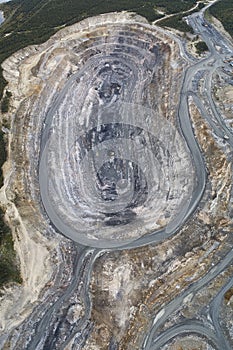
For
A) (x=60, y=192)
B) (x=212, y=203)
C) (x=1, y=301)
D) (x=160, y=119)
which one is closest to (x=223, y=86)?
(x=160, y=119)

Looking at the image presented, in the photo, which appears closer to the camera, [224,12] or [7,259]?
[7,259]

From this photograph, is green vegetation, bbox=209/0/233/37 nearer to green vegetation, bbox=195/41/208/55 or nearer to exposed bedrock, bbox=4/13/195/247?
green vegetation, bbox=195/41/208/55

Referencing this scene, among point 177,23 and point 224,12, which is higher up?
point 224,12

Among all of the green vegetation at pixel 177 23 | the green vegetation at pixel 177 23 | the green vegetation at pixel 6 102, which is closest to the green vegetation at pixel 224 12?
the green vegetation at pixel 177 23

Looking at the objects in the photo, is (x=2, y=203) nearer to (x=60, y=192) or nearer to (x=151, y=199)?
(x=60, y=192)

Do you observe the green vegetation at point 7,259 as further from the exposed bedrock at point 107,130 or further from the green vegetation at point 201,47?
the green vegetation at point 201,47

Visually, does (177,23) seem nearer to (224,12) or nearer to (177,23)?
(177,23)

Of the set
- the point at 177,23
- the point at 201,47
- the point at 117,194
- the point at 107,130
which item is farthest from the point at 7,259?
the point at 177,23

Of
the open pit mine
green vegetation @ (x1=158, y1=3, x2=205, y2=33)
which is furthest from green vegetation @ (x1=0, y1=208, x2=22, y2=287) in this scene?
green vegetation @ (x1=158, y1=3, x2=205, y2=33)
